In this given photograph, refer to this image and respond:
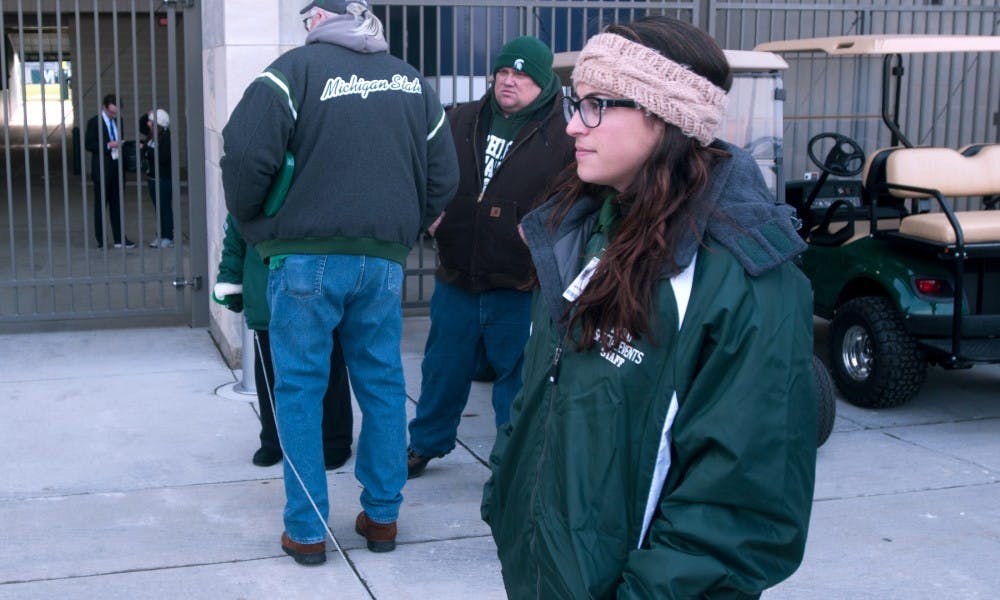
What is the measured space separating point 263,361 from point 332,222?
1164mm

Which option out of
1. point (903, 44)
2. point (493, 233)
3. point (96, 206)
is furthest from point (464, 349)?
point (96, 206)

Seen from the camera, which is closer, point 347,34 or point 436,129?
point 347,34

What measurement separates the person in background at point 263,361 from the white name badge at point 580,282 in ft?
8.30

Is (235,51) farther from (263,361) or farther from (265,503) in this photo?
(265,503)

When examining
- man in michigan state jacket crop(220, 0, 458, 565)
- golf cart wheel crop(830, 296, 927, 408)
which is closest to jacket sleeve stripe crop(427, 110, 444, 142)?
man in michigan state jacket crop(220, 0, 458, 565)

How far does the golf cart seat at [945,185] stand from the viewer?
571cm

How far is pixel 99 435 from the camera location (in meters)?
5.53

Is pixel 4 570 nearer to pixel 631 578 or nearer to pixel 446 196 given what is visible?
pixel 446 196

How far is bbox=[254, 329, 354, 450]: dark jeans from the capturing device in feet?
16.3

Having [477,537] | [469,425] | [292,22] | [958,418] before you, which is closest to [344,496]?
[477,537]

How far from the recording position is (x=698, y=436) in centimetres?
181

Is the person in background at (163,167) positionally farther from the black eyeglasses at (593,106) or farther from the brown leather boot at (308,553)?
the black eyeglasses at (593,106)

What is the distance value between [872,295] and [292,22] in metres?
3.42

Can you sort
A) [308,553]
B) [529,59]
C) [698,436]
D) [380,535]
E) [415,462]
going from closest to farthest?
[698,436]
[308,553]
[380,535]
[529,59]
[415,462]
